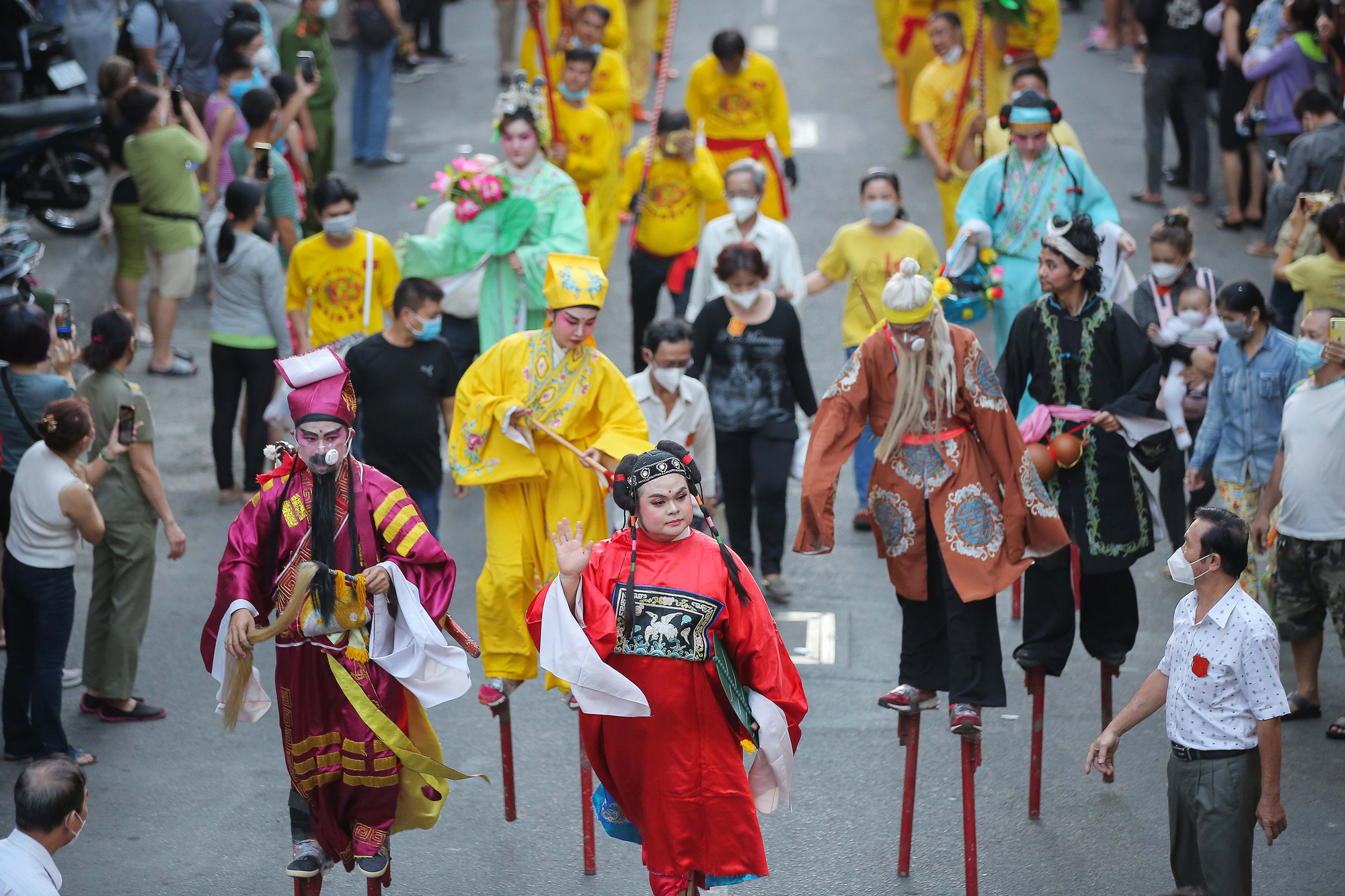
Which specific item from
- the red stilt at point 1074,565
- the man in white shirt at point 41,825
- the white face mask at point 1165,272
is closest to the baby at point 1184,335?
the white face mask at point 1165,272

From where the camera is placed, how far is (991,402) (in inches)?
215

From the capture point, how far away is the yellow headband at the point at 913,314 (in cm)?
537

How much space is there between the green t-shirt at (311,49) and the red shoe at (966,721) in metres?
9.47

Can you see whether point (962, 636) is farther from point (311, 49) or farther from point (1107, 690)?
point (311, 49)

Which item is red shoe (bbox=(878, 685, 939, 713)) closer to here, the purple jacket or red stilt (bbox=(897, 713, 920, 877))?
red stilt (bbox=(897, 713, 920, 877))

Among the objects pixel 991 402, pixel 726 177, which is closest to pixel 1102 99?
pixel 726 177

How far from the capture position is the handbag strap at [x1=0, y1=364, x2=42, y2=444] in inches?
259

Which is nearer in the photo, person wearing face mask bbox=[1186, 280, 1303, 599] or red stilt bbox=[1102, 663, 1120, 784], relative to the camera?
red stilt bbox=[1102, 663, 1120, 784]

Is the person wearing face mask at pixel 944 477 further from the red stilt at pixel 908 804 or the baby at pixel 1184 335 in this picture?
the baby at pixel 1184 335

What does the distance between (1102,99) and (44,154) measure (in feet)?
34.3

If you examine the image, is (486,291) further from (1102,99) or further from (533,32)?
(1102,99)

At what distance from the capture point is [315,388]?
4711 millimetres

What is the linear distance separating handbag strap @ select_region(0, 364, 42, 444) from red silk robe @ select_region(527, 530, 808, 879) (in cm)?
320

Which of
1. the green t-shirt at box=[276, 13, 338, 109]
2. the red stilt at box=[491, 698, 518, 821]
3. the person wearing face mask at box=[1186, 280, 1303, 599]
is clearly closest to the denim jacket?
the person wearing face mask at box=[1186, 280, 1303, 599]
